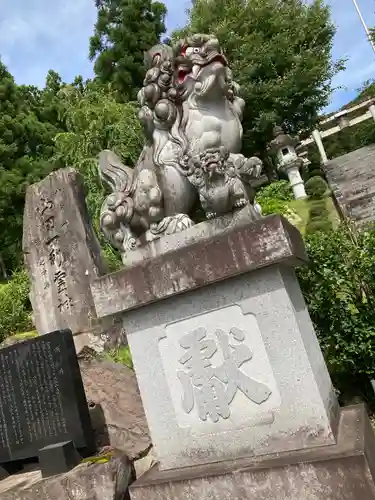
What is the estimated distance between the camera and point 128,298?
103 inches

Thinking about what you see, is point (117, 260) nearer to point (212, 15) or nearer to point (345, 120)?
point (212, 15)

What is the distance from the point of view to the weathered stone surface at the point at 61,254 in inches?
301

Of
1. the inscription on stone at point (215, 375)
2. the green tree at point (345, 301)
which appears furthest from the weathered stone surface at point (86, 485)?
the green tree at point (345, 301)

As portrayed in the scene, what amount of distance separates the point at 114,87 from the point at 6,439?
17052 millimetres

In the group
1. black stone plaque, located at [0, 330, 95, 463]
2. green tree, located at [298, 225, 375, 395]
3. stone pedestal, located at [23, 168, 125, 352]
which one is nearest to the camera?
black stone plaque, located at [0, 330, 95, 463]

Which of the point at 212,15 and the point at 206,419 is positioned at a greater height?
the point at 212,15

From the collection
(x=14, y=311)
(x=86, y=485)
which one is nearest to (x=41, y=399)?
(x=86, y=485)

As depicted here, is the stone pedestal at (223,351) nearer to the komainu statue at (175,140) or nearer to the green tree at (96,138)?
the komainu statue at (175,140)

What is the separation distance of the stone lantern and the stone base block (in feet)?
48.5

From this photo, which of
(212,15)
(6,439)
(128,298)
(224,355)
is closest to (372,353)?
(224,355)

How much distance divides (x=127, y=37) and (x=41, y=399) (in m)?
18.2

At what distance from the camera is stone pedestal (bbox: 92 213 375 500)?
230cm

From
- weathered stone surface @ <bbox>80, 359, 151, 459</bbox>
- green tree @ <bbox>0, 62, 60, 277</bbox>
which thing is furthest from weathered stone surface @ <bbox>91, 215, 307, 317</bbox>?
green tree @ <bbox>0, 62, 60, 277</bbox>

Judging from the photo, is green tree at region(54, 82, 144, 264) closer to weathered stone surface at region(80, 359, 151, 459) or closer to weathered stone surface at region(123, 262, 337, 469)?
weathered stone surface at region(80, 359, 151, 459)
